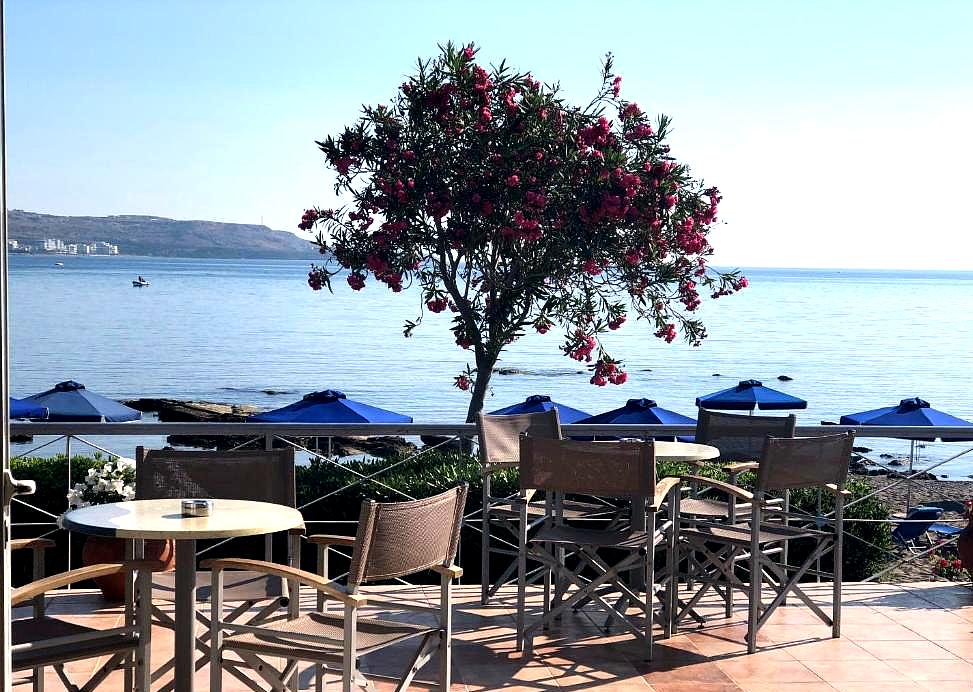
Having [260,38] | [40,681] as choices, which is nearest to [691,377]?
[260,38]

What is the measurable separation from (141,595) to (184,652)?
10.1 inches

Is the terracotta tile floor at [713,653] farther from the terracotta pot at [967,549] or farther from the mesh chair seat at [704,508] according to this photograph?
the terracotta pot at [967,549]

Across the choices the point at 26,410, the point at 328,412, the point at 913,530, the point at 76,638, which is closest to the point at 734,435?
the point at 76,638

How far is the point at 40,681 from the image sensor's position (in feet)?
12.3

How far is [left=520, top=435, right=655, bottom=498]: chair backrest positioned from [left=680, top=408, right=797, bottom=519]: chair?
48.1 inches

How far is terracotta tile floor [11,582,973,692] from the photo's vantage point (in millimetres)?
4574

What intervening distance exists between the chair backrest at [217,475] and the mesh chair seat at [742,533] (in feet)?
5.96

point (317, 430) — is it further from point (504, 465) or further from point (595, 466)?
point (595, 466)

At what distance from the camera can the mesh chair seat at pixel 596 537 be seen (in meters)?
4.84

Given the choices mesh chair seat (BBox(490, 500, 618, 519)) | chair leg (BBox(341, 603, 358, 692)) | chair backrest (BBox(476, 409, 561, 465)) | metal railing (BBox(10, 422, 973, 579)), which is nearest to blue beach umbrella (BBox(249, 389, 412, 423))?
metal railing (BBox(10, 422, 973, 579))

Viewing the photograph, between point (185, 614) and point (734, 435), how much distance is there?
323cm

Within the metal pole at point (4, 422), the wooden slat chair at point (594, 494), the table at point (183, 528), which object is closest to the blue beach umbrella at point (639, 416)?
the wooden slat chair at point (594, 494)

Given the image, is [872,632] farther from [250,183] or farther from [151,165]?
[151,165]

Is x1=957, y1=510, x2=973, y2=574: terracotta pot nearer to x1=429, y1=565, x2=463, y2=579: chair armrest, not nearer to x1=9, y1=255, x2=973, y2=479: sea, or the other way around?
x1=429, y1=565, x2=463, y2=579: chair armrest
